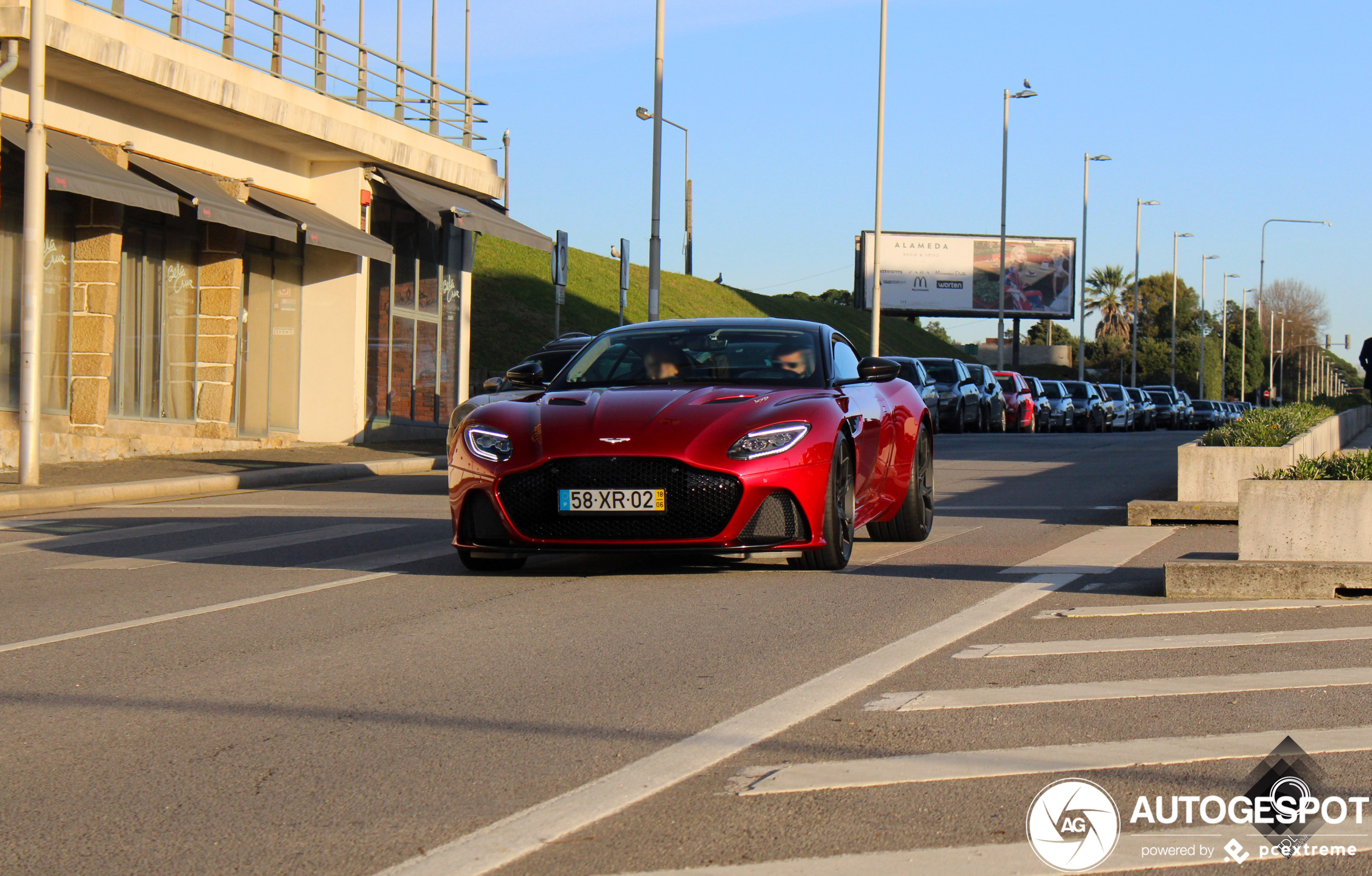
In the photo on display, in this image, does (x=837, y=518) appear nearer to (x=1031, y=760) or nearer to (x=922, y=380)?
(x=1031, y=760)

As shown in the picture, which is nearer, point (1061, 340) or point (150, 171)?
point (150, 171)

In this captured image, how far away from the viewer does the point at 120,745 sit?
470 cm

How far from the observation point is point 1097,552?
32.0 ft

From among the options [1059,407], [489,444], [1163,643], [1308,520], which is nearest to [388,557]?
[489,444]

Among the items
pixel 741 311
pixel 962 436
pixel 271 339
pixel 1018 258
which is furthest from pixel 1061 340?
pixel 271 339

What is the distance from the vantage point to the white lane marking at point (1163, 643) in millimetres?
6062

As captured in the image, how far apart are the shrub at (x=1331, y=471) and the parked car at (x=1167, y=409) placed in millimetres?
53337

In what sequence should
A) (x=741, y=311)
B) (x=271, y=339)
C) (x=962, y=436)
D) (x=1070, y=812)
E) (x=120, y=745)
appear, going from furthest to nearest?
(x=741, y=311) → (x=962, y=436) → (x=271, y=339) → (x=120, y=745) → (x=1070, y=812)

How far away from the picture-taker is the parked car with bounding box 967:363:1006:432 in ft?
118

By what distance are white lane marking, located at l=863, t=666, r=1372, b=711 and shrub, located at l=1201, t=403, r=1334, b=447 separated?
735cm

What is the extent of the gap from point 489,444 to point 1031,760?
440 cm

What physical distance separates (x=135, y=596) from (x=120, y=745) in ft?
11.3

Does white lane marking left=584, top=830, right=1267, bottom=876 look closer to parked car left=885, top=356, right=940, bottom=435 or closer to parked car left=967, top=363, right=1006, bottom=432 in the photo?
parked car left=885, top=356, right=940, bottom=435

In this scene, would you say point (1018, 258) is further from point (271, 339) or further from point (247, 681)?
point (247, 681)
